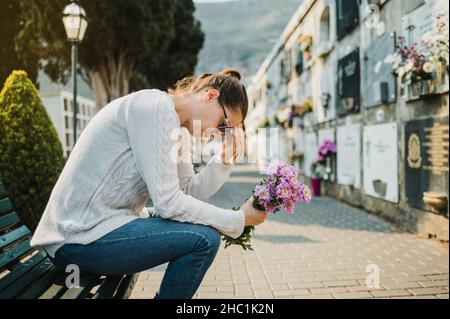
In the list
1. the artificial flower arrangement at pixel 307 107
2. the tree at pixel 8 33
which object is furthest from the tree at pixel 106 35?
the artificial flower arrangement at pixel 307 107

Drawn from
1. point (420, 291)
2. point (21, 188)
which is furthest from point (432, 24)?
point (21, 188)

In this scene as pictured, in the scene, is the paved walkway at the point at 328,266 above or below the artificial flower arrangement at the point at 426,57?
below

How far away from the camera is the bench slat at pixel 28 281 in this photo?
2066 millimetres

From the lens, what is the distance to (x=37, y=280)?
2.28 metres

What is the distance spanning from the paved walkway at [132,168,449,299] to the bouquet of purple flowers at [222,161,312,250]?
1.83 m

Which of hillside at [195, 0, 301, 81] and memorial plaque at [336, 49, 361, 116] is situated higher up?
hillside at [195, 0, 301, 81]

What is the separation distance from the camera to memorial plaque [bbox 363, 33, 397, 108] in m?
7.78

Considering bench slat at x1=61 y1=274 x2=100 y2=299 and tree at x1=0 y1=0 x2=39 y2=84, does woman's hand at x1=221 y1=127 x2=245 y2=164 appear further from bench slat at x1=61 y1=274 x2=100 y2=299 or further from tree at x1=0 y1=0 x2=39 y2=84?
tree at x1=0 y1=0 x2=39 y2=84

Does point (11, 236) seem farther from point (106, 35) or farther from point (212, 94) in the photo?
point (106, 35)

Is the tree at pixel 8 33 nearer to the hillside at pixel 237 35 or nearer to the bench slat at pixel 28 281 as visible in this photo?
the bench slat at pixel 28 281

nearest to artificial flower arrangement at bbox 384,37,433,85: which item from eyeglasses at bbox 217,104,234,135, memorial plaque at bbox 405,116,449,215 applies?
memorial plaque at bbox 405,116,449,215

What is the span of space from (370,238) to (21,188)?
467 centimetres

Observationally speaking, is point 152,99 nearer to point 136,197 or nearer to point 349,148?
point 136,197

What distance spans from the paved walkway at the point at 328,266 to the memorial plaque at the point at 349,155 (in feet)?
8.27
